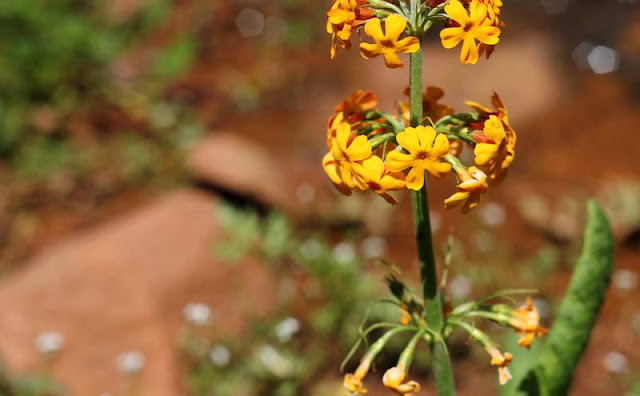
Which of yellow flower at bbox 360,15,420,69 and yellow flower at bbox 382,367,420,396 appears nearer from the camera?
yellow flower at bbox 360,15,420,69

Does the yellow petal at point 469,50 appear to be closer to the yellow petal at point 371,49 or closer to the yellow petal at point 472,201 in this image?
the yellow petal at point 371,49

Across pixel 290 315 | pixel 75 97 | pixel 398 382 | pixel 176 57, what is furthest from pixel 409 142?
pixel 176 57

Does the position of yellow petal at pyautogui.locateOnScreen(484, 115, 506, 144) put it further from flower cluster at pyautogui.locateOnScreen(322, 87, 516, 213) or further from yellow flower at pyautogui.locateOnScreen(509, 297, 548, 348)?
yellow flower at pyautogui.locateOnScreen(509, 297, 548, 348)

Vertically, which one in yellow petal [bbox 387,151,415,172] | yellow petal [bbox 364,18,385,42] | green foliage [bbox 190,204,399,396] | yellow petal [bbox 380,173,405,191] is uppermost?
yellow petal [bbox 364,18,385,42]

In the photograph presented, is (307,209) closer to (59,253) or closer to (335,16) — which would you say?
(59,253)

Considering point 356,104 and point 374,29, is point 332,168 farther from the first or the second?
point 374,29

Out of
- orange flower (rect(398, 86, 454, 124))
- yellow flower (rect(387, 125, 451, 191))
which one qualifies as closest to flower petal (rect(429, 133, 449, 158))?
yellow flower (rect(387, 125, 451, 191))

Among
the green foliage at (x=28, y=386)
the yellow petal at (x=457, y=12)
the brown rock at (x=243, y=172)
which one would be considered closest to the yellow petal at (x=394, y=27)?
the yellow petal at (x=457, y=12)
